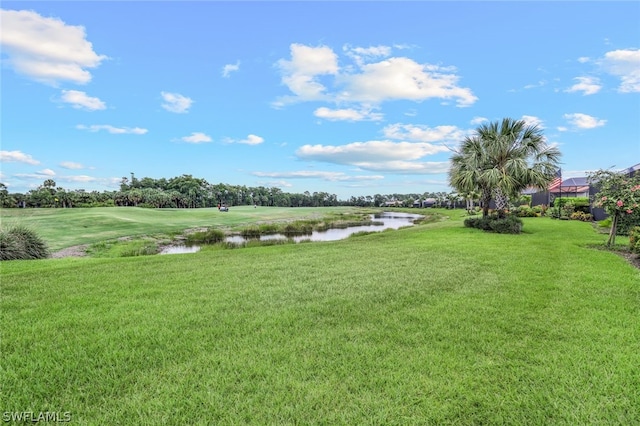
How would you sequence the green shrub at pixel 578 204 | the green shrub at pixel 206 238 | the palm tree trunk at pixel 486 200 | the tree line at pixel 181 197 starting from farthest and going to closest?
the tree line at pixel 181 197 < the green shrub at pixel 578 204 < the green shrub at pixel 206 238 < the palm tree trunk at pixel 486 200

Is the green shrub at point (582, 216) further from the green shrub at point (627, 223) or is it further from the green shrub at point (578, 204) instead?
the green shrub at point (627, 223)

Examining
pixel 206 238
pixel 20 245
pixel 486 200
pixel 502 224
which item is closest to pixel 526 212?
pixel 486 200

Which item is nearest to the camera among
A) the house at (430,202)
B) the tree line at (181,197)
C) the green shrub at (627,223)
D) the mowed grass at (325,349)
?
the mowed grass at (325,349)

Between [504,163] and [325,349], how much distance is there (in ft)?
61.7

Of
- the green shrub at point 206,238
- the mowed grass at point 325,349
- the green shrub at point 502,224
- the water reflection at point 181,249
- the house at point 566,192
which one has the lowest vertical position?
the water reflection at point 181,249

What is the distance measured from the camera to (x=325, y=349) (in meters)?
3.62

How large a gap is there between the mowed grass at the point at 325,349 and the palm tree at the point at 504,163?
1172cm

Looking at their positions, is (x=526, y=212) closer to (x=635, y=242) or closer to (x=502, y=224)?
(x=502, y=224)

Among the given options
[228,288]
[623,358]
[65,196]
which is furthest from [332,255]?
[65,196]

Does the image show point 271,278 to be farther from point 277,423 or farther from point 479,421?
point 479,421

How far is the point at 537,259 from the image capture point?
925cm

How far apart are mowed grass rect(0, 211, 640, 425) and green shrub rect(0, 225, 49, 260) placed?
18.1 feet

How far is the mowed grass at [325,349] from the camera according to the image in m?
2.69

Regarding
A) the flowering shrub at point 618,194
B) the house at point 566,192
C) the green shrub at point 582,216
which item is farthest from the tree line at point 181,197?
the flowering shrub at point 618,194
